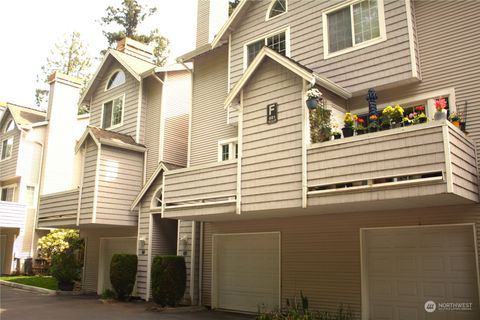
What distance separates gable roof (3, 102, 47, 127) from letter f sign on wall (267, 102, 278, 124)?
19838 millimetres

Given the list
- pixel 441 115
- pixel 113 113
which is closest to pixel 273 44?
pixel 441 115

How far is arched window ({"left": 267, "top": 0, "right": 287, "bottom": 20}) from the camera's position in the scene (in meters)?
13.9

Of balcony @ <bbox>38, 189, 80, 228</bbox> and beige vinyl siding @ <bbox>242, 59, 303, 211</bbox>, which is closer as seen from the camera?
beige vinyl siding @ <bbox>242, 59, 303, 211</bbox>

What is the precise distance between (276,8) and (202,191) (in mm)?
6248

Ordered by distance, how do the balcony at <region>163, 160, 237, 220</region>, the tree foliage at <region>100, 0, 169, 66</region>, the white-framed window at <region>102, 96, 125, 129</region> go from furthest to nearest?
the tree foliage at <region>100, 0, 169, 66</region> < the white-framed window at <region>102, 96, 125, 129</region> < the balcony at <region>163, 160, 237, 220</region>

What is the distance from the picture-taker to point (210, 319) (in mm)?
12406

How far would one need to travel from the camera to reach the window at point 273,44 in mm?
13609

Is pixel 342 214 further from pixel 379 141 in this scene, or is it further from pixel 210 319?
pixel 210 319

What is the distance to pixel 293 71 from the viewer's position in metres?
10.6

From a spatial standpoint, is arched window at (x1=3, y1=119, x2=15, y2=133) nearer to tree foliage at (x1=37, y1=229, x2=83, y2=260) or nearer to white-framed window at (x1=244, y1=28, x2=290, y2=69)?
tree foliage at (x1=37, y1=229, x2=83, y2=260)

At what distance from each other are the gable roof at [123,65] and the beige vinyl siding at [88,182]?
343 centimetres

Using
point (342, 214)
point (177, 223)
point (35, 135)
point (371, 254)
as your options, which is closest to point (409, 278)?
point (371, 254)

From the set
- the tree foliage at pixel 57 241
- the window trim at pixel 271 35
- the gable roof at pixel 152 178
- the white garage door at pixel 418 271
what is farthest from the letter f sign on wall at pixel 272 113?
the tree foliage at pixel 57 241

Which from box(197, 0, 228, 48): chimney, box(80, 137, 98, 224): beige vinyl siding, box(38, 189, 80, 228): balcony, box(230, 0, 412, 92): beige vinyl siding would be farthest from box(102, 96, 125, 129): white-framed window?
box(230, 0, 412, 92): beige vinyl siding
